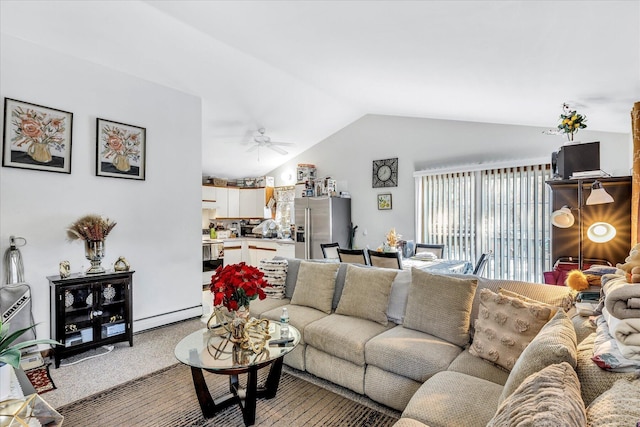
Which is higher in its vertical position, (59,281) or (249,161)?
(249,161)

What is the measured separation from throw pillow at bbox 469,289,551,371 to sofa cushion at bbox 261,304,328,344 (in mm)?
1249

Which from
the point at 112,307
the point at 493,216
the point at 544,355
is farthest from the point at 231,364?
the point at 493,216

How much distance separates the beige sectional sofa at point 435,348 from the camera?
1187 millimetres

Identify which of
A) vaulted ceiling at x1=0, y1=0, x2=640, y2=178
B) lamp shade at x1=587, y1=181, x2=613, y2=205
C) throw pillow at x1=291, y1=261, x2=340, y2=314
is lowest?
throw pillow at x1=291, y1=261, x2=340, y2=314

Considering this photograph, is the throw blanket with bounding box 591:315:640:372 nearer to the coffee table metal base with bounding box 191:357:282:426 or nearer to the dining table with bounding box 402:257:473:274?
the coffee table metal base with bounding box 191:357:282:426

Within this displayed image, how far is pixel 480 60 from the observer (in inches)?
91.7

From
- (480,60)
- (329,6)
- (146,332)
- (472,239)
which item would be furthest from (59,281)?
(472,239)

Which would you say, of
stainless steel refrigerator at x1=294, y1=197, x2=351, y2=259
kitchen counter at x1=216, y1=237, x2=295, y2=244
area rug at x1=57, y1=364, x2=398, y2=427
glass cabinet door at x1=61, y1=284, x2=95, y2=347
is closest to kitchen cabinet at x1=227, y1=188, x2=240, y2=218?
kitchen counter at x1=216, y1=237, x2=295, y2=244

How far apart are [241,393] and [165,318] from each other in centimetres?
219

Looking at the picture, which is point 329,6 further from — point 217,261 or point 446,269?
point 217,261

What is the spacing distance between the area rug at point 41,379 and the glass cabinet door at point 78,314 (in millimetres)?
275

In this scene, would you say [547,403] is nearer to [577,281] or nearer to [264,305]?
[577,281]

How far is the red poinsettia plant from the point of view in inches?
87.0

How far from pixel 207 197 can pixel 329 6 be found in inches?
216
